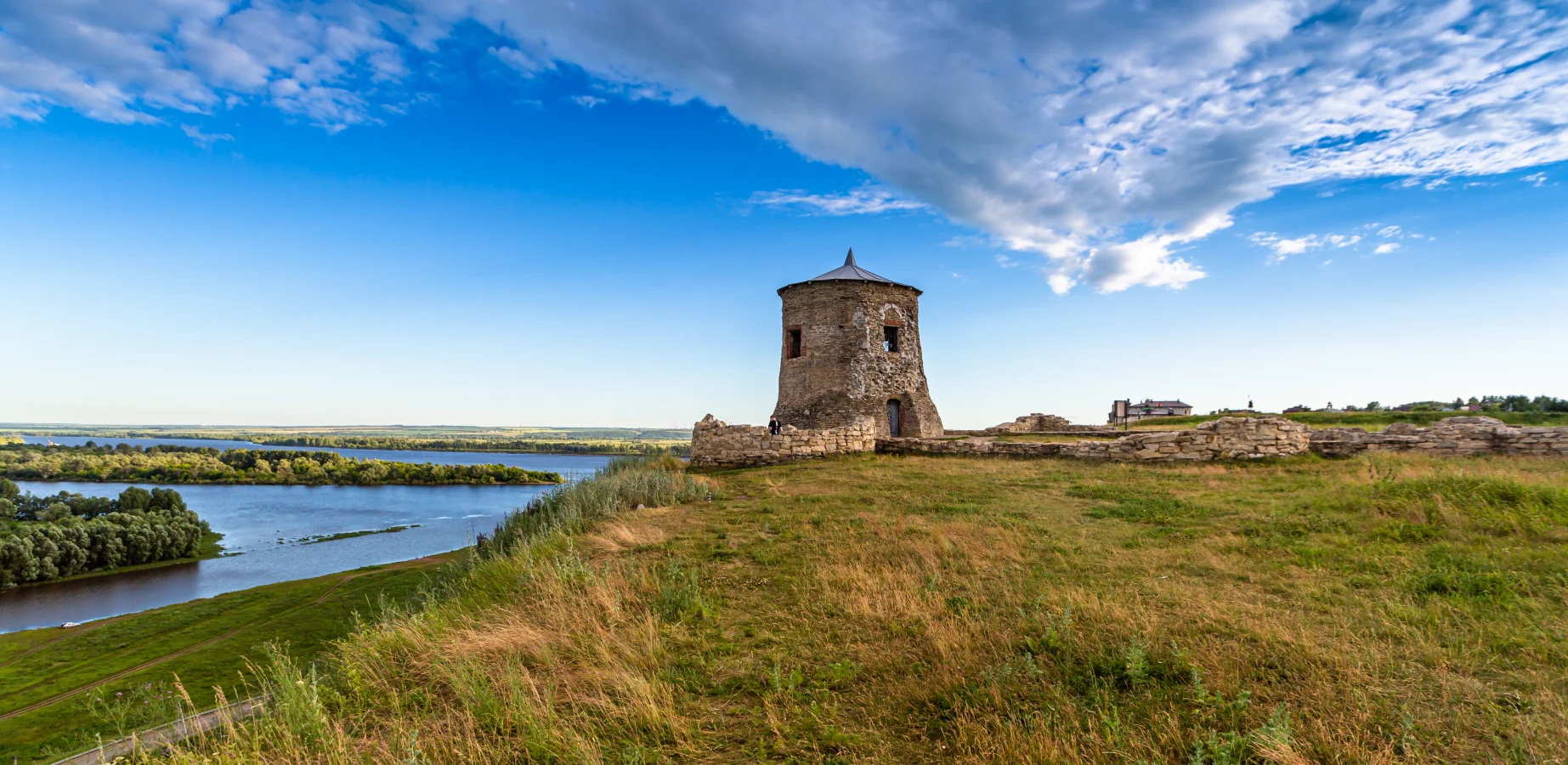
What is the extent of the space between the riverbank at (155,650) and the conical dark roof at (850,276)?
51.3 feet

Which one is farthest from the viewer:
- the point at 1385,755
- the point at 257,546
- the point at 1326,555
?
the point at 257,546

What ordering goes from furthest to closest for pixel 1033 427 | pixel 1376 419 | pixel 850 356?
pixel 1033 427
pixel 850 356
pixel 1376 419

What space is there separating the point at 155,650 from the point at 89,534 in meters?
27.3

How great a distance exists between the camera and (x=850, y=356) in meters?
20.6

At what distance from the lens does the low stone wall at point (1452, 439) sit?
11.8 metres

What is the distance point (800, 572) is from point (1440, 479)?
371 inches

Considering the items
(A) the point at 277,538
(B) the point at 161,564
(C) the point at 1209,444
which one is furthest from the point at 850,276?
(A) the point at 277,538

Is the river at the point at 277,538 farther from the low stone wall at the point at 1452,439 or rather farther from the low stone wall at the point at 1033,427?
the low stone wall at the point at 1452,439

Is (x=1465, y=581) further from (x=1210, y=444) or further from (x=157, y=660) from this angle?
(x=157, y=660)

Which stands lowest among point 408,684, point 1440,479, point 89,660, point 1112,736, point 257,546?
point 257,546

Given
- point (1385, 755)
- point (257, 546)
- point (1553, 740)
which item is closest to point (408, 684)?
point (1385, 755)

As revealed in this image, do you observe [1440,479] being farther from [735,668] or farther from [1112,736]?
[735,668]

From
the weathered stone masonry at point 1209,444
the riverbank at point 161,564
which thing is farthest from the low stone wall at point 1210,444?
the riverbank at point 161,564

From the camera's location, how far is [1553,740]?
2.62 meters
